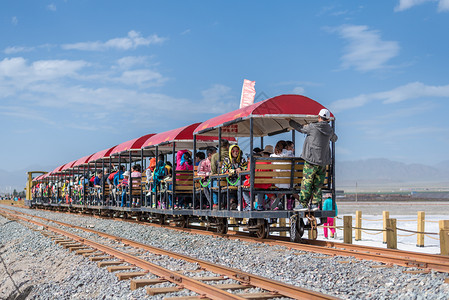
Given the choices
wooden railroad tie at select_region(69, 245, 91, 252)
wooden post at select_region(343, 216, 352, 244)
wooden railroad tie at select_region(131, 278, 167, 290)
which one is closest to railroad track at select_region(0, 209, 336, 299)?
wooden railroad tie at select_region(131, 278, 167, 290)

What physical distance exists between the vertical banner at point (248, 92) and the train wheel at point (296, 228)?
4692 mm

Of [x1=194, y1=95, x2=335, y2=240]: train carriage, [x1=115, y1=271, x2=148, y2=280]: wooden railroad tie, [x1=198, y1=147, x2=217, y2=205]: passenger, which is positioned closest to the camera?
[x1=115, y1=271, x2=148, y2=280]: wooden railroad tie

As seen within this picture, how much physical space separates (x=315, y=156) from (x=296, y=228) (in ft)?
5.86

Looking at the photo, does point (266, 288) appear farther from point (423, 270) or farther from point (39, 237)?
point (39, 237)

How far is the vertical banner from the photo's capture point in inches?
602

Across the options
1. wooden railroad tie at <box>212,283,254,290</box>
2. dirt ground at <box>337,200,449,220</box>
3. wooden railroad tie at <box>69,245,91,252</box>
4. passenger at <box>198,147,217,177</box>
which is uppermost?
passenger at <box>198,147,217,177</box>

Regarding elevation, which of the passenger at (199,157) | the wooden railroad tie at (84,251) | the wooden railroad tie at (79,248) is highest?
the passenger at (199,157)

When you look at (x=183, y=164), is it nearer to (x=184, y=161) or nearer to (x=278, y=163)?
(x=184, y=161)

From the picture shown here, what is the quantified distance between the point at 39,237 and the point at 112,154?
7.27 metres

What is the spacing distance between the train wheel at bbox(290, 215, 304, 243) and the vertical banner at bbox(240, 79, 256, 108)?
4.69 meters

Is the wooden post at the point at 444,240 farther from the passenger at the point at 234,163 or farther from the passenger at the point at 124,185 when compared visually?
the passenger at the point at 124,185

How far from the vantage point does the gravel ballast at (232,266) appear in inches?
250

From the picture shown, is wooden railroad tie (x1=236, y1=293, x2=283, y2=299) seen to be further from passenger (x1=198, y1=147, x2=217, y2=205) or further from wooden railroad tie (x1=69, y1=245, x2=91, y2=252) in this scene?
passenger (x1=198, y1=147, x2=217, y2=205)

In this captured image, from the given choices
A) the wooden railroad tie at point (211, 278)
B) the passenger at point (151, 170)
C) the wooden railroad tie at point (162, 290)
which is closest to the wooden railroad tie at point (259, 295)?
the wooden railroad tie at point (162, 290)
